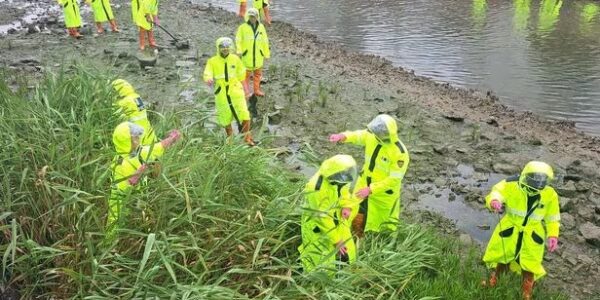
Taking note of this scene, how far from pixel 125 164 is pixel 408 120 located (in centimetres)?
605

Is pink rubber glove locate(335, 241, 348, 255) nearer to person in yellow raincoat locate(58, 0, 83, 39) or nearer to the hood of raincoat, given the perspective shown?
the hood of raincoat

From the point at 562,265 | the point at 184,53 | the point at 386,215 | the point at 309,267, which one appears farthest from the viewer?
the point at 184,53

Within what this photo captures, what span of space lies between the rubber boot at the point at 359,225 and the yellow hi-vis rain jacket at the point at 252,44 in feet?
16.0

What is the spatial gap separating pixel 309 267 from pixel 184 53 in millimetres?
10041

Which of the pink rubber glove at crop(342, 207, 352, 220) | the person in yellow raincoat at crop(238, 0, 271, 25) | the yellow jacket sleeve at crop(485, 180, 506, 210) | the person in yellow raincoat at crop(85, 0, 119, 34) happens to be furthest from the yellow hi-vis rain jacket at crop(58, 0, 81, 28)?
the yellow jacket sleeve at crop(485, 180, 506, 210)

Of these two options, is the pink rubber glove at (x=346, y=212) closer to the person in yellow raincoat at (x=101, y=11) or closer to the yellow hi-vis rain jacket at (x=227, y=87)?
the yellow hi-vis rain jacket at (x=227, y=87)

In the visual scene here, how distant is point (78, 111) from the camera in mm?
5973

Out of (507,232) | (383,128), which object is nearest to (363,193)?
(383,128)

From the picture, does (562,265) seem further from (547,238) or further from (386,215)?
(386,215)

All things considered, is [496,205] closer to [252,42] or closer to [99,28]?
[252,42]

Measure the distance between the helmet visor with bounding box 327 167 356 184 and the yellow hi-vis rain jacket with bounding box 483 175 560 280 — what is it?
1377 millimetres

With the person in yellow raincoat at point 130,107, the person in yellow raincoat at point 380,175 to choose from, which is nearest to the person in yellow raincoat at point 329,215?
the person in yellow raincoat at point 380,175

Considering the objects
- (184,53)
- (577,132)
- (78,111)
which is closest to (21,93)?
(78,111)

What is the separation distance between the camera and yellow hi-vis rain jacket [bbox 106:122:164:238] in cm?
409
